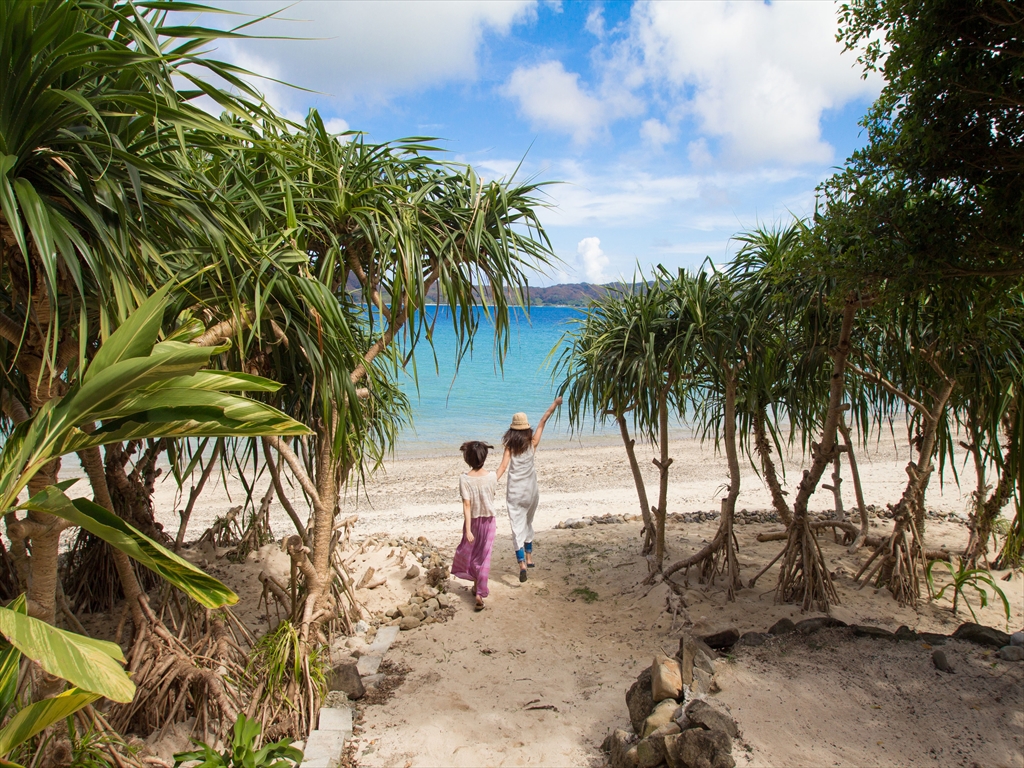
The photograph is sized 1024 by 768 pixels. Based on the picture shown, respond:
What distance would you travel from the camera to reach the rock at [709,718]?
273 cm

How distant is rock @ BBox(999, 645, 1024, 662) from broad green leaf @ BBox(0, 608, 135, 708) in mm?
3955

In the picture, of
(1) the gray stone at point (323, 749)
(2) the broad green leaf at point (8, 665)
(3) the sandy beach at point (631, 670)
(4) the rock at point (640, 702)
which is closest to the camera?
(2) the broad green leaf at point (8, 665)

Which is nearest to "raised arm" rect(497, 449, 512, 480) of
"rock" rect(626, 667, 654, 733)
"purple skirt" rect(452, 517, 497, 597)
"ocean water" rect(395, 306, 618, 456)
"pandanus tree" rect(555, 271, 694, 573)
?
"purple skirt" rect(452, 517, 497, 597)

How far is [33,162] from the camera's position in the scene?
2002 millimetres

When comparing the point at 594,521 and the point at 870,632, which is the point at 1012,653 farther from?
the point at 594,521

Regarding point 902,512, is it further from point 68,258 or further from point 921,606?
point 68,258

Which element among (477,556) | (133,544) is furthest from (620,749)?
(477,556)

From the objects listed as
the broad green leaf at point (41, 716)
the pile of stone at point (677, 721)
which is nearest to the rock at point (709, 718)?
the pile of stone at point (677, 721)

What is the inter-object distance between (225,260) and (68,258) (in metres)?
0.55

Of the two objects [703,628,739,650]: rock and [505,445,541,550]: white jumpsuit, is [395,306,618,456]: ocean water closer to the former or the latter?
[505,445,541,550]: white jumpsuit

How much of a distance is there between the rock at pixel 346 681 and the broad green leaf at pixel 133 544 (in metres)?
2.46

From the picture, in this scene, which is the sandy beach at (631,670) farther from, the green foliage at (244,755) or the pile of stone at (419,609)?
the green foliage at (244,755)

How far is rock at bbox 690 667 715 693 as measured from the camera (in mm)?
3178

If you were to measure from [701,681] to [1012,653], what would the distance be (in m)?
1.64
